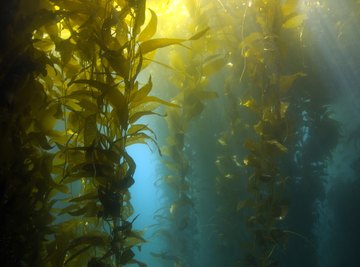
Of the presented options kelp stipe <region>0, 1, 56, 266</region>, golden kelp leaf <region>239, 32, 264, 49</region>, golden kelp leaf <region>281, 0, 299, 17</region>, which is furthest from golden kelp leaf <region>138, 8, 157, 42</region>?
golden kelp leaf <region>281, 0, 299, 17</region>

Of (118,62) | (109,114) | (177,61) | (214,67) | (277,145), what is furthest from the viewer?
(177,61)

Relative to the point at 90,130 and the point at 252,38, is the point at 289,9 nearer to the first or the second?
the point at 252,38

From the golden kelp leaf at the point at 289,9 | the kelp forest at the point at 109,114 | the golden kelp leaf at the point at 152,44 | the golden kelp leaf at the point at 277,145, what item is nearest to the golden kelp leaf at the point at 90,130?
the kelp forest at the point at 109,114

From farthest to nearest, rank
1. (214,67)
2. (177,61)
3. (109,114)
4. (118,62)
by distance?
(177,61), (214,67), (109,114), (118,62)

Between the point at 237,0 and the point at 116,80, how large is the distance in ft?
8.43

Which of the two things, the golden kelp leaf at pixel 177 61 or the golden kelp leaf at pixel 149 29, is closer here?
the golden kelp leaf at pixel 149 29

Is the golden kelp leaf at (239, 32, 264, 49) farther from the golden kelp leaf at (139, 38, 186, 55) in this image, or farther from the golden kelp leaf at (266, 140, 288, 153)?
the golden kelp leaf at (139, 38, 186, 55)

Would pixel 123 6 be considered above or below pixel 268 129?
above

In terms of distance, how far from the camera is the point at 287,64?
7.10 metres

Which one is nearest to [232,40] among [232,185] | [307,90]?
[232,185]

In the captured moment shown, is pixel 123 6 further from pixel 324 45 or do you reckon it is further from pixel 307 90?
pixel 324 45

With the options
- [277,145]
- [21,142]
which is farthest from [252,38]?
[21,142]

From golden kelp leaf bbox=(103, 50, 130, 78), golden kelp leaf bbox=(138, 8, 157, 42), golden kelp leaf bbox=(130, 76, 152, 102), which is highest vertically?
golden kelp leaf bbox=(138, 8, 157, 42)

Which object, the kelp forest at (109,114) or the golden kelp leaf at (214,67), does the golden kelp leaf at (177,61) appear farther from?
the golden kelp leaf at (214,67)
